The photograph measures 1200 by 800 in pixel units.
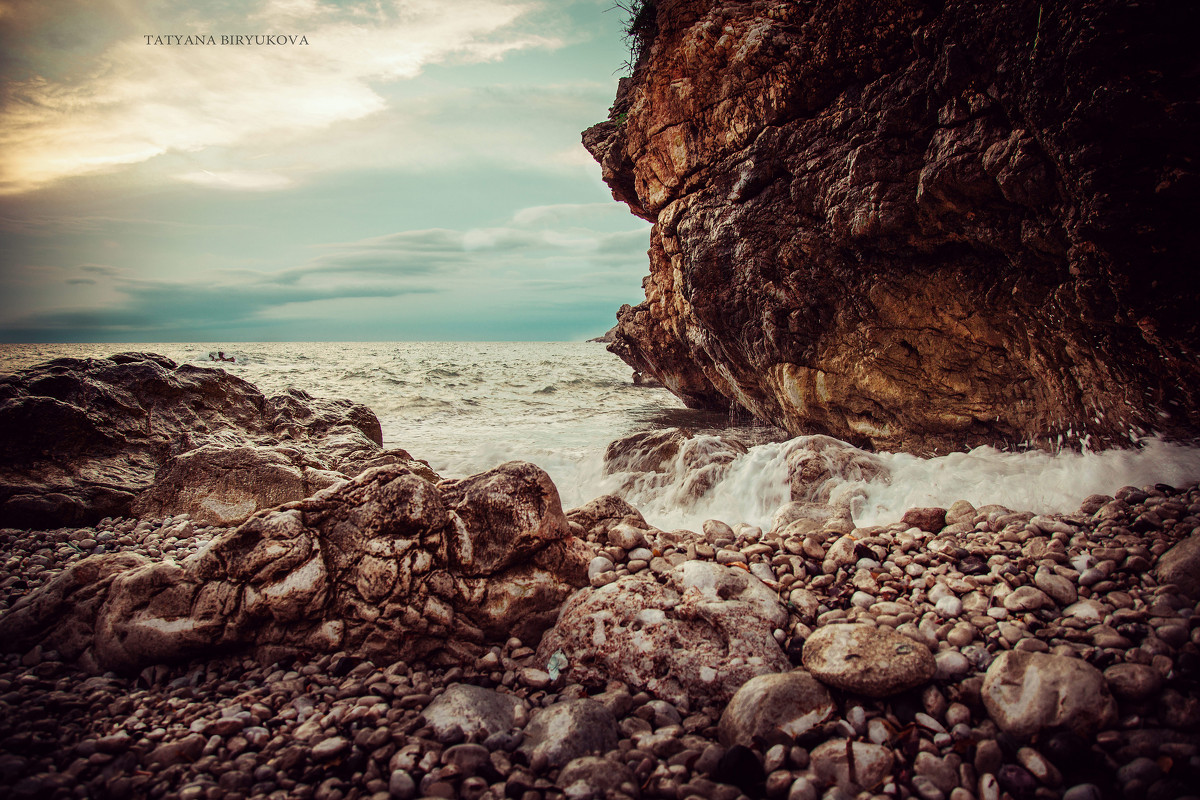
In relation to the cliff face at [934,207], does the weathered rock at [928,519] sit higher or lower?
lower

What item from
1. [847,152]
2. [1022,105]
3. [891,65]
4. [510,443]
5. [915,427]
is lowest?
[510,443]

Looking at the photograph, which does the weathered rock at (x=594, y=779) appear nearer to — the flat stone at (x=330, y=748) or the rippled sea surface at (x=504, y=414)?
the flat stone at (x=330, y=748)

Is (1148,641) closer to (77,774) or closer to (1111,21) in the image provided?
(1111,21)

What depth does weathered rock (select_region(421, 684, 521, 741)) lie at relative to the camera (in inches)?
94.3

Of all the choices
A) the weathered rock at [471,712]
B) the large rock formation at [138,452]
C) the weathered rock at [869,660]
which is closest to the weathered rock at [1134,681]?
the weathered rock at [869,660]

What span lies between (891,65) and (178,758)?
29.1 ft

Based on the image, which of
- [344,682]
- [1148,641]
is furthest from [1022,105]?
[344,682]

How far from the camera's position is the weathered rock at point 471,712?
94.3 inches

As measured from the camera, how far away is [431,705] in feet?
8.41

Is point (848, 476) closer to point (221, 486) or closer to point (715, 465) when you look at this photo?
point (715, 465)

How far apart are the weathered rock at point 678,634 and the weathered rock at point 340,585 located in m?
0.38

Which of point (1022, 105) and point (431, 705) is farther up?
point (1022, 105)

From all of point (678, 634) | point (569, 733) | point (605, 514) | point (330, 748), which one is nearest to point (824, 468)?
point (605, 514)

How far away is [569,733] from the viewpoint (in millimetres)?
2320
